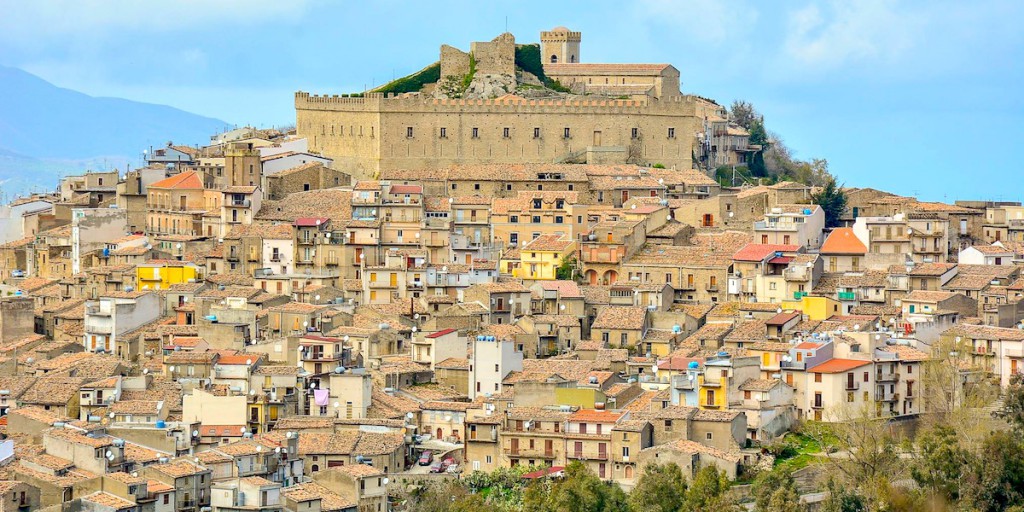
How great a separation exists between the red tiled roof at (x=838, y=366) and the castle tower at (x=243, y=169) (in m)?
22.2

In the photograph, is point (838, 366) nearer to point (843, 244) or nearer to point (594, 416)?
point (594, 416)

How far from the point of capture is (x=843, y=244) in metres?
54.3

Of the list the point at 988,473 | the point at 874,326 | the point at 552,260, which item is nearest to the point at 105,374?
the point at 552,260

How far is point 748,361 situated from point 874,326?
4.29m

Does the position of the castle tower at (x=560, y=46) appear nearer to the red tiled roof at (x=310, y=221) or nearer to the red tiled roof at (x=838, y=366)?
the red tiled roof at (x=310, y=221)

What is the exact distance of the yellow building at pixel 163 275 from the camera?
5553 cm

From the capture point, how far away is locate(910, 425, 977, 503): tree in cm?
3888

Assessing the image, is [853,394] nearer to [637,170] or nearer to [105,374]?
[105,374]

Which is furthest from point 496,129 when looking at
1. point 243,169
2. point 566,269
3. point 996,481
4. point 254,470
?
point 996,481

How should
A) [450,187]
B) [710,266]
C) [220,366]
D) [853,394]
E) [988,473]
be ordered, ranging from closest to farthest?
[988,473] < [853,394] < [220,366] < [710,266] < [450,187]

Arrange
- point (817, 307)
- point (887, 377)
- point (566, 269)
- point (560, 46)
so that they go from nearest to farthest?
point (887, 377), point (817, 307), point (566, 269), point (560, 46)

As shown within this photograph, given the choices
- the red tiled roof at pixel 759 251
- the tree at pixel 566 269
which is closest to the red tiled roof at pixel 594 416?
the red tiled roof at pixel 759 251

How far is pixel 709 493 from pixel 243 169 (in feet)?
88.0

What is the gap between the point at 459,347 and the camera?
4912cm
